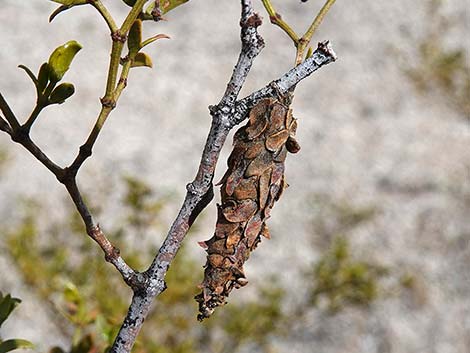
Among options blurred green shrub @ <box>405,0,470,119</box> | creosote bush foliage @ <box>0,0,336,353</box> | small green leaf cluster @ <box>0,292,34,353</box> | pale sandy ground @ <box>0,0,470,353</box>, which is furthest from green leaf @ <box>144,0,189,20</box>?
blurred green shrub @ <box>405,0,470,119</box>

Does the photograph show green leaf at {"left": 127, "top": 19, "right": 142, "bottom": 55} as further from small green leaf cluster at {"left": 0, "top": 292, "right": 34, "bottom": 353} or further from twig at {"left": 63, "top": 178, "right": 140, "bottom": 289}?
small green leaf cluster at {"left": 0, "top": 292, "right": 34, "bottom": 353}

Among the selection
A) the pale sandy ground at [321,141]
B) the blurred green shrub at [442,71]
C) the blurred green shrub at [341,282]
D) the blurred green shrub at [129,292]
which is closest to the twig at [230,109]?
the blurred green shrub at [129,292]

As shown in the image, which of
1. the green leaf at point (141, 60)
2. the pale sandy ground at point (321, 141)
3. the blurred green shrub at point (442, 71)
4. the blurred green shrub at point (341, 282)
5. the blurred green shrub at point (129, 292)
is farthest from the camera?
the blurred green shrub at point (442, 71)

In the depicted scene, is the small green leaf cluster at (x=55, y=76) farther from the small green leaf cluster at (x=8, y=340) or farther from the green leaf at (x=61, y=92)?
the small green leaf cluster at (x=8, y=340)

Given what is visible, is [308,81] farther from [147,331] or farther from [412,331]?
[147,331]

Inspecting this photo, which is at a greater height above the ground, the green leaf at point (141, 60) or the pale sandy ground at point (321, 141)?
the pale sandy ground at point (321, 141)

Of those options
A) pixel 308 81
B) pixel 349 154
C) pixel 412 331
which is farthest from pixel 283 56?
pixel 412 331
